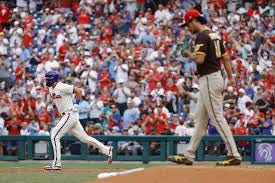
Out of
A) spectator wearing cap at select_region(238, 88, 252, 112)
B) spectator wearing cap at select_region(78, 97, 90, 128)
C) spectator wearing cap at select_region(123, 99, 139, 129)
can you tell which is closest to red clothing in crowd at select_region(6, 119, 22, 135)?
spectator wearing cap at select_region(78, 97, 90, 128)

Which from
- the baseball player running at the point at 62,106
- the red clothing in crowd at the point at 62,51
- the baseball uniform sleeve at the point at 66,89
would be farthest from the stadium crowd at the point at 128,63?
the baseball uniform sleeve at the point at 66,89

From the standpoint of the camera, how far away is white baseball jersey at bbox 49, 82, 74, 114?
1582cm

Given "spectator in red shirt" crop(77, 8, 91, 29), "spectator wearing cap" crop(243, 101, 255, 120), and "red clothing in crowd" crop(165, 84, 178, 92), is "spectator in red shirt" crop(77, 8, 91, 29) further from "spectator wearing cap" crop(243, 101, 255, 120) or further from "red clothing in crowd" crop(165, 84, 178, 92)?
"spectator wearing cap" crop(243, 101, 255, 120)

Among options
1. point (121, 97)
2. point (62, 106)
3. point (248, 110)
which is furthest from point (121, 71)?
point (62, 106)

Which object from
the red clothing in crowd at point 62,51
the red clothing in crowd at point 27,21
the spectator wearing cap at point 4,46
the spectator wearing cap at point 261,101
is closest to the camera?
the spectator wearing cap at point 261,101

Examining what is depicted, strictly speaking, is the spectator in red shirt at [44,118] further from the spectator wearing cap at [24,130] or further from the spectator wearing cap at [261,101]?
the spectator wearing cap at [261,101]

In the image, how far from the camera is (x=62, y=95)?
15.9m

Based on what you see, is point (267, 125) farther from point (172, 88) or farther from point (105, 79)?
point (105, 79)

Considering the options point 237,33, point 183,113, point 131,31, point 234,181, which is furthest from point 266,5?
point 234,181

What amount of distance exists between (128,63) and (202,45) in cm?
1250

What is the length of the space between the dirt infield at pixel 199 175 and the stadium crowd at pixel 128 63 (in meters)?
8.48

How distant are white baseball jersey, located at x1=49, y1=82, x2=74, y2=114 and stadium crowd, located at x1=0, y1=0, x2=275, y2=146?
4.73 m

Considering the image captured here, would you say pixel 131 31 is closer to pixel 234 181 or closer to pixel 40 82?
pixel 40 82

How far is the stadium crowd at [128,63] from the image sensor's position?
2155 centimetres
